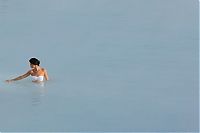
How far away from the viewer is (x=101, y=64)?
8055 mm

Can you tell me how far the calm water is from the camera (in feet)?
18.6

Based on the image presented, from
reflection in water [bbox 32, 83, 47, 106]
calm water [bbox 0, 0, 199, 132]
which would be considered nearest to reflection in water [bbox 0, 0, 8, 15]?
calm water [bbox 0, 0, 199, 132]

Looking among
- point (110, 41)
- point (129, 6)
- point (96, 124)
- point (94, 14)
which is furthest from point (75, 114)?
point (129, 6)

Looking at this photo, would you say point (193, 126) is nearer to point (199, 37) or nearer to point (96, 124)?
point (96, 124)

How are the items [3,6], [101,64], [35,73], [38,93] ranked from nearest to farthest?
[38,93] < [35,73] < [101,64] < [3,6]

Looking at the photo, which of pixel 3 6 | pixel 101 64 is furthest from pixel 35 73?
pixel 3 6

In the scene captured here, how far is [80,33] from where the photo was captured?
34.0 ft

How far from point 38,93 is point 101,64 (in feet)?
5.85

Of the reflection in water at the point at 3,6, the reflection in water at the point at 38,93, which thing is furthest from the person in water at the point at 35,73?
the reflection in water at the point at 3,6

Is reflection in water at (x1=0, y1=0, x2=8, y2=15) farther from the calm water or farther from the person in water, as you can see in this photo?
the person in water

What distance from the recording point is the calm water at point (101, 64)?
5.67m

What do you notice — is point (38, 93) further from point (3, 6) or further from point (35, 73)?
point (3, 6)

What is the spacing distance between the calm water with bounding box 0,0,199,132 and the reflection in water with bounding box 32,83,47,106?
0.01 meters

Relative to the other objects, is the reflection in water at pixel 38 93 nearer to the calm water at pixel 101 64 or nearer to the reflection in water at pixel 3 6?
the calm water at pixel 101 64
